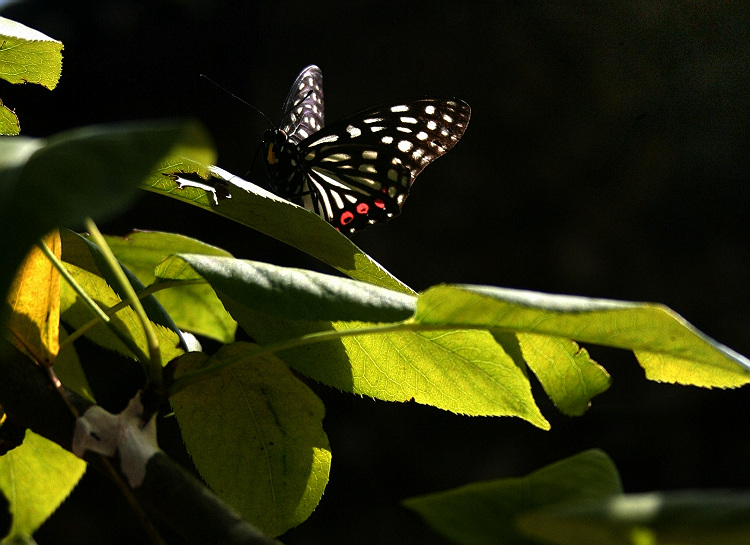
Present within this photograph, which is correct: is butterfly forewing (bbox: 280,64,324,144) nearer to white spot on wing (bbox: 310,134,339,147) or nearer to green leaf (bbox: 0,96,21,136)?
white spot on wing (bbox: 310,134,339,147)

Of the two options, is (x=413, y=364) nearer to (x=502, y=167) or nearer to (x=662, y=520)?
(x=662, y=520)

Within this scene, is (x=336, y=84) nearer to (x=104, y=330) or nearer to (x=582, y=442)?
(x=582, y=442)

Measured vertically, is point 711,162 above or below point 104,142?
below

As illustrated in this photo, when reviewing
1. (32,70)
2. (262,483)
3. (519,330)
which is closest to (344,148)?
(32,70)

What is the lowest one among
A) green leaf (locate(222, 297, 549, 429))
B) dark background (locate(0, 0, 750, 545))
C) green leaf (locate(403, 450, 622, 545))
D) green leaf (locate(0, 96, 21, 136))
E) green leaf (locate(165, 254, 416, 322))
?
dark background (locate(0, 0, 750, 545))

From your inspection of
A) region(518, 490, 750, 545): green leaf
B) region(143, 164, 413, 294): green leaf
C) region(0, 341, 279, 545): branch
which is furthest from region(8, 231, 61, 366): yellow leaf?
region(518, 490, 750, 545): green leaf

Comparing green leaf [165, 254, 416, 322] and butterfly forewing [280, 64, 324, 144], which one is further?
butterfly forewing [280, 64, 324, 144]
